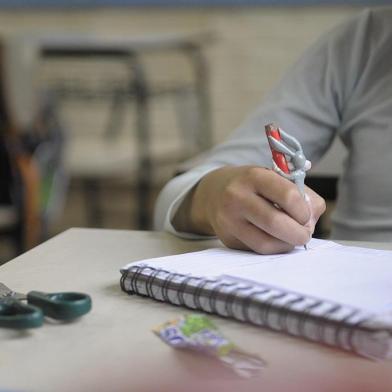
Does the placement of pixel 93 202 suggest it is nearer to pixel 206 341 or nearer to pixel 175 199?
pixel 175 199

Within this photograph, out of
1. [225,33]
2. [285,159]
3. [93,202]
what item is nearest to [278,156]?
[285,159]

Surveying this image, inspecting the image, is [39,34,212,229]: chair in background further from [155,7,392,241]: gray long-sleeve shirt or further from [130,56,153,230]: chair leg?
[155,7,392,241]: gray long-sleeve shirt

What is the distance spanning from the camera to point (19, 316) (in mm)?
541

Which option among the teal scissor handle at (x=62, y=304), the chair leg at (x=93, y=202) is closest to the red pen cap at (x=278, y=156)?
the teal scissor handle at (x=62, y=304)

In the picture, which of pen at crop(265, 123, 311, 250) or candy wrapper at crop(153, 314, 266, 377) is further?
pen at crop(265, 123, 311, 250)

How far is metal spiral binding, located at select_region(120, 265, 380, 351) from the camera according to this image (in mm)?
507

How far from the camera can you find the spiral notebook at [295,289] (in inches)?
19.6

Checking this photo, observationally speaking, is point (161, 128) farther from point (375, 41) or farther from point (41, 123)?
point (375, 41)

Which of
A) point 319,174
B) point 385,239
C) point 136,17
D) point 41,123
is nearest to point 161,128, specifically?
point 136,17

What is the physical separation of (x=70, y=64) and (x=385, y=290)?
3196 mm

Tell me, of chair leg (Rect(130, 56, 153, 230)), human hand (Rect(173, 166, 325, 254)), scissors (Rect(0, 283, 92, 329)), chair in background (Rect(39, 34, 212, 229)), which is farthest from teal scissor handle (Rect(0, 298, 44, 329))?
chair leg (Rect(130, 56, 153, 230))

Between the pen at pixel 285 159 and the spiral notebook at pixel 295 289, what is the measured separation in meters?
0.07

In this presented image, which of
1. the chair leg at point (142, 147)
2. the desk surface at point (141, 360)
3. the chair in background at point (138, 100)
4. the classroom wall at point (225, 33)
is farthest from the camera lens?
the classroom wall at point (225, 33)

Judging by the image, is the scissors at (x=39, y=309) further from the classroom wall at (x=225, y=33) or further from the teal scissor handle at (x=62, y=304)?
the classroom wall at (x=225, y=33)
